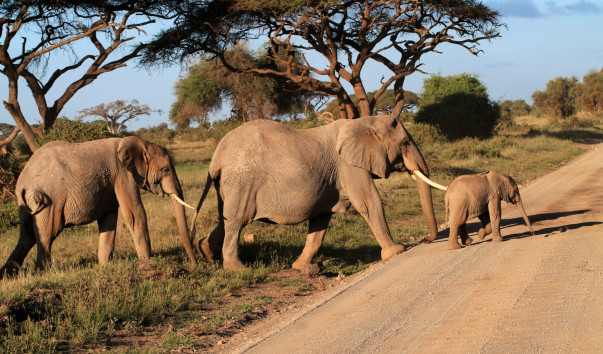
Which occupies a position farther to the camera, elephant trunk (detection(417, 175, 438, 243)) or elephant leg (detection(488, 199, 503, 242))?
elephant trunk (detection(417, 175, 438, 243))

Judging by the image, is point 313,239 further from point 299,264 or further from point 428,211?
point 428,211

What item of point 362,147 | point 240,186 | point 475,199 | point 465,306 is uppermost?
point 362,147

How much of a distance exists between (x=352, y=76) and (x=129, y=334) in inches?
661

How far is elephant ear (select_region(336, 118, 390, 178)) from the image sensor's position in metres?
9.04

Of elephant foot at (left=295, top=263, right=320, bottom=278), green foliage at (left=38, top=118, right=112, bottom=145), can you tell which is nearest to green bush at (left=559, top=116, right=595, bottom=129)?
green foliage at (left=38, top=118, right=112, bottom=145)

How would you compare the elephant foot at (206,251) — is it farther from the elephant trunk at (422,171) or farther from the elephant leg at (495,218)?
the elephant leg at (495,218)

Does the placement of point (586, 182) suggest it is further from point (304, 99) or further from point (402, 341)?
point (304, 99)

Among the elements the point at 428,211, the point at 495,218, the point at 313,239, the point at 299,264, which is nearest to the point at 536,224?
the point at 495,218

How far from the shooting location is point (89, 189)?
8.62 m

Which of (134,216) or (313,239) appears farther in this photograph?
(313,239)

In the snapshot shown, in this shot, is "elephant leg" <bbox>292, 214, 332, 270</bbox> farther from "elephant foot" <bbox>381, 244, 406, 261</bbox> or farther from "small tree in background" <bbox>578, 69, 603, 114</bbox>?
"small tree in background" <bbox>578, 69, 603, 114</bbox>

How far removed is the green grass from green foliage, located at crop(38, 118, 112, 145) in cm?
500

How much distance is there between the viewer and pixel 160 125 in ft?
264

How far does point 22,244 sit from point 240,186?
312 centimetres
